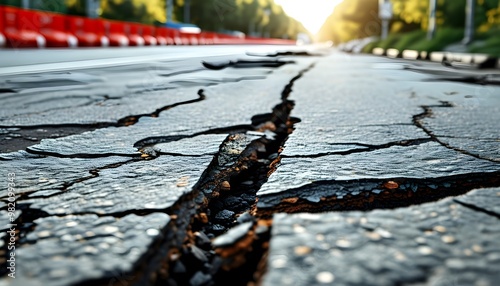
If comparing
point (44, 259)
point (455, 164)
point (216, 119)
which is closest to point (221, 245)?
point (44, 259)

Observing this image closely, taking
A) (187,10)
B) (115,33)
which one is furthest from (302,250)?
(187,10)

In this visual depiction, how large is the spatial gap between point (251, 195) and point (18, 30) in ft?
24.0

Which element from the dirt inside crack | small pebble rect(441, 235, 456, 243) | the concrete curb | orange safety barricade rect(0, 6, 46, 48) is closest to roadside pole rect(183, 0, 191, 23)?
→ the concrete curb

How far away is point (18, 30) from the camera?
24.1 feet

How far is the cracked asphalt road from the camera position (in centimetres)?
76

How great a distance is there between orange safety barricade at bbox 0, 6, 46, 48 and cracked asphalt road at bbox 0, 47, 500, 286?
5.07 metres

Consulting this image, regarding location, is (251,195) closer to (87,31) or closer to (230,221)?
(230,221)

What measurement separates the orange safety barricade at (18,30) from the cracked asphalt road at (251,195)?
5065mm

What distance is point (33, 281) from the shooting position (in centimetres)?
72

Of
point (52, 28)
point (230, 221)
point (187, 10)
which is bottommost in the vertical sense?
point (230, 221)

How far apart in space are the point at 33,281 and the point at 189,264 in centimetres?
25

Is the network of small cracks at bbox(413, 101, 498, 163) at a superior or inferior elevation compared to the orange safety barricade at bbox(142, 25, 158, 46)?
inferior

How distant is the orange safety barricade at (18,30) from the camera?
6.91 meters

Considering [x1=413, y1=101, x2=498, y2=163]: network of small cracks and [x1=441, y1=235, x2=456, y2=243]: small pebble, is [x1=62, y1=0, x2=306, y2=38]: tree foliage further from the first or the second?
[x1=441, y1=235, x2=456, y2=243]: small pebble
